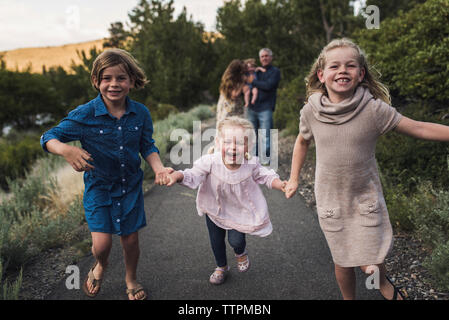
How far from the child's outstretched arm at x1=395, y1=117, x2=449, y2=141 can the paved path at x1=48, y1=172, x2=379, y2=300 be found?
1.40 m

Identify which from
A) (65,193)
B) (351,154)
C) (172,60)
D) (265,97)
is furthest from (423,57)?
(172,60)

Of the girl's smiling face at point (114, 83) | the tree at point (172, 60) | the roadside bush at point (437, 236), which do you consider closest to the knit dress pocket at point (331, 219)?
the roadside bush at point (437, 236)

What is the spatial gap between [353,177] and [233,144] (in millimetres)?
950

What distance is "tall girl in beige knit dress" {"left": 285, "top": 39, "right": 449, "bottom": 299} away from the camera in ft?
7.20

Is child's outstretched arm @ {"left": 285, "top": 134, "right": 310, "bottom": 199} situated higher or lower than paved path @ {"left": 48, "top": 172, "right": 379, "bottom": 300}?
higher

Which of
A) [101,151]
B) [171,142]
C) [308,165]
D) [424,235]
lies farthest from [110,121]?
[171,142]

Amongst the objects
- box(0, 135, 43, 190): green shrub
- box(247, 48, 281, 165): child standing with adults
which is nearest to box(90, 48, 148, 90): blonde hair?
box(247, 48, 281, 165): child standing with adults

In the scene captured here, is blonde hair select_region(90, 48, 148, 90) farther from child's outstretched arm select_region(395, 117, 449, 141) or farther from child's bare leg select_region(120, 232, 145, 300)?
child's outstretched arm select_region(395, 117, 449, 141)

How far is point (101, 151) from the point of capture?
2.63 metres

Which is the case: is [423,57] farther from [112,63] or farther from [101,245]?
[101,245]

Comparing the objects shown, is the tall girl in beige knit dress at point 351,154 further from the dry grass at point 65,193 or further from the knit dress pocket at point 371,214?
the dry grass at point 65,193

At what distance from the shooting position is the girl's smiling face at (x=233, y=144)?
9.09ft
